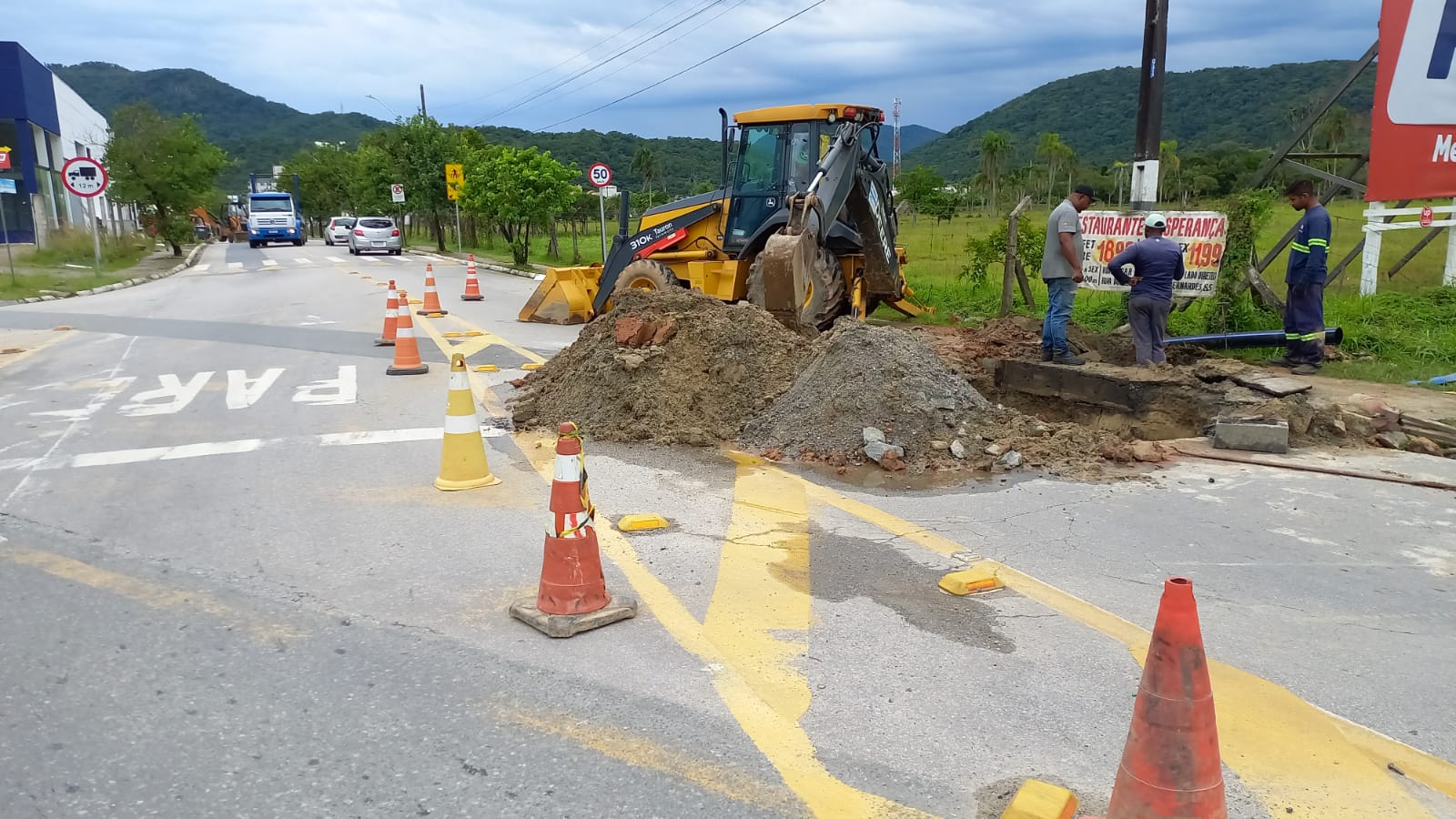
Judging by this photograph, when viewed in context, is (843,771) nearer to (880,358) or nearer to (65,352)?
(880,358)

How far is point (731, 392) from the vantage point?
342 inches

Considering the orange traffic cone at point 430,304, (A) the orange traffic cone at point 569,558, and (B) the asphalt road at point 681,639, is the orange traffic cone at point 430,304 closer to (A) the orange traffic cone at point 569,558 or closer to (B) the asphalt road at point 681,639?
(B) the asphalt road at point 681,639

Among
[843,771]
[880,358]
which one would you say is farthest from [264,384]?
[843,771]

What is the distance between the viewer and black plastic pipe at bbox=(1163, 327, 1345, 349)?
429 inches

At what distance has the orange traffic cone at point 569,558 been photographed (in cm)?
434

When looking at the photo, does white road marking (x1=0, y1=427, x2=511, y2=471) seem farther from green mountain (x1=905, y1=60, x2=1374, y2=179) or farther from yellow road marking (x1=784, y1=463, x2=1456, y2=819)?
green mountain (x1=905, y1=60, x2=1374, y2=179)

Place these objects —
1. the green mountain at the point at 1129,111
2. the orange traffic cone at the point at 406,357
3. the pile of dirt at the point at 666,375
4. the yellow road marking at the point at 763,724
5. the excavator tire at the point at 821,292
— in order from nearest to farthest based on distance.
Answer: the yellow road marking at the point at 763,724, the pile of dirt at the point at 666,375, the orange traffic cone at the point at 406,357, the excavator tire at the point at 821,292, the green mountain at the point at 1129,111

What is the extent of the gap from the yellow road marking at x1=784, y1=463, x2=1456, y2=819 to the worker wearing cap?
21.5 feet

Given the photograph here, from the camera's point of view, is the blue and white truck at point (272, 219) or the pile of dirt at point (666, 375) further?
the blue and white truck at point (272, 219)

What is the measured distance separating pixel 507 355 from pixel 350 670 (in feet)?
29.4

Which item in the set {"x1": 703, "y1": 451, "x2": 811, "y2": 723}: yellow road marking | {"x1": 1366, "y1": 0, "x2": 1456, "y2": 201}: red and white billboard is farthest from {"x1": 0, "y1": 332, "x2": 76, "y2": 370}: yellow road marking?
{"x1": 1366, "y1": 0, "x2": 1456, "y2": 201}: red and white billboard

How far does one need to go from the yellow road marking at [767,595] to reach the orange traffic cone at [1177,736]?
126 centimetres

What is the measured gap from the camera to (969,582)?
4809mm

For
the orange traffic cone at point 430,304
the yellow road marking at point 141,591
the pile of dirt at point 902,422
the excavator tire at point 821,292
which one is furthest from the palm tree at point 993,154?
the yellow road marking at point 141,591
